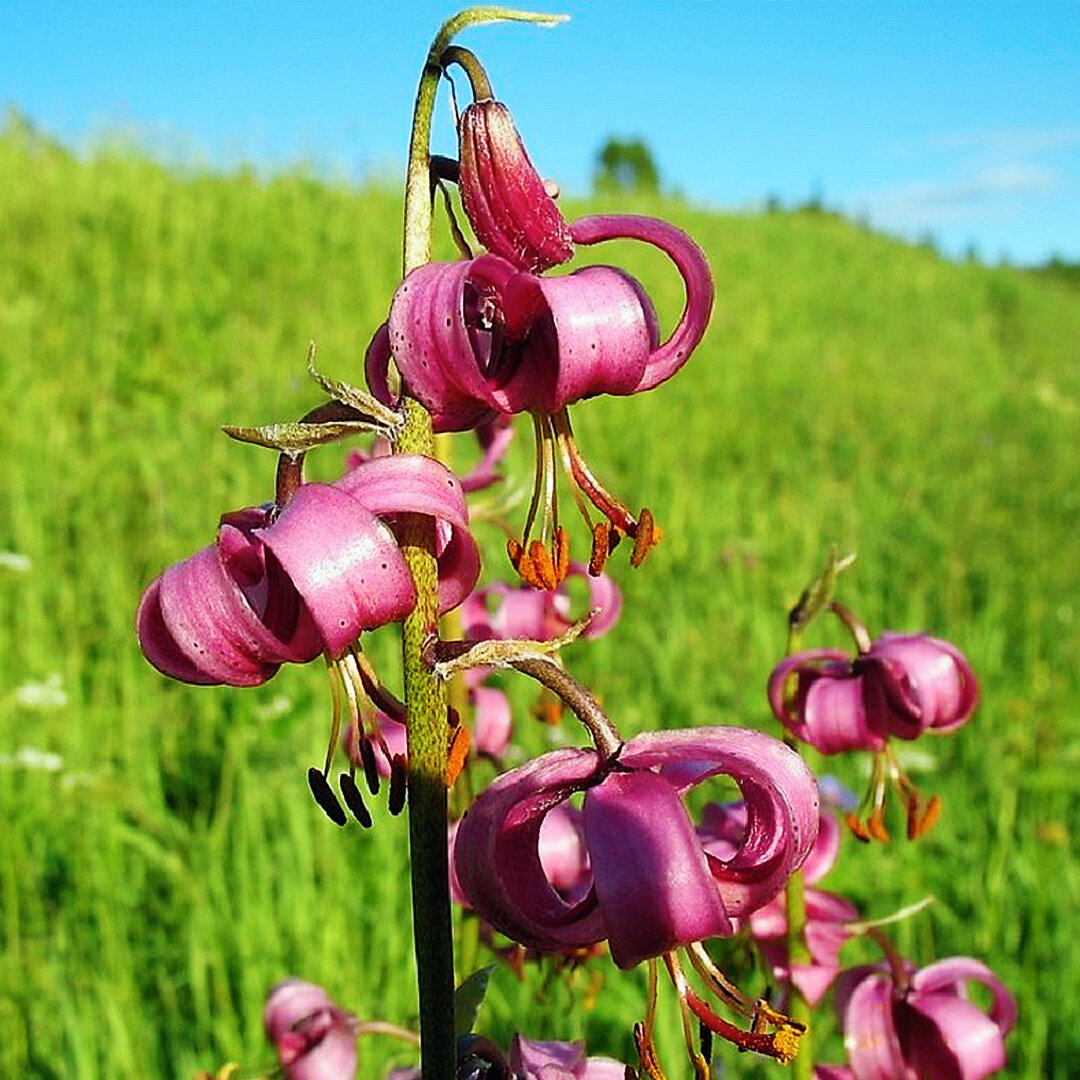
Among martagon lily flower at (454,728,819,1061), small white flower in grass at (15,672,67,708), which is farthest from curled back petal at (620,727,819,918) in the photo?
small white flower in grass at (15,672,67,708)

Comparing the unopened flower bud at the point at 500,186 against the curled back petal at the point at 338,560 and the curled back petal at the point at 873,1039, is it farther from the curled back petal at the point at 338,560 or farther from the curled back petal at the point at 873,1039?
the curled back petal at the point at 873,1039

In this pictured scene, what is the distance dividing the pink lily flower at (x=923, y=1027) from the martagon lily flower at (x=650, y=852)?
0.42 metres

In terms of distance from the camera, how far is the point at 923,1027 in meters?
0.94

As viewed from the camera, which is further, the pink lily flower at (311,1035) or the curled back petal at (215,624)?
the pink lily flower at (311,1035)

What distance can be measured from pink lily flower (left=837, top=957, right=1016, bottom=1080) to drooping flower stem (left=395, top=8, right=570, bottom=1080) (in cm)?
50

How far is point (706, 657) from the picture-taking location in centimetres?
275

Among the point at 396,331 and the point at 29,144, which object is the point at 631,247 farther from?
the point at 396,331

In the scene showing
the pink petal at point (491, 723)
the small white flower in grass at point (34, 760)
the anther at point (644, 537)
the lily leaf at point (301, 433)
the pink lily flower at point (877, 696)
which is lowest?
the small white flower in grass at point (34, 760)

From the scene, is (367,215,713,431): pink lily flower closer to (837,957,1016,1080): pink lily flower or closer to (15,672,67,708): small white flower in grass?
(837,957,1016,1080): pink lily flower

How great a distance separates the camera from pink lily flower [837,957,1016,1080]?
0.91m

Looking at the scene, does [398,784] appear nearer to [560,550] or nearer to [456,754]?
[456,754]

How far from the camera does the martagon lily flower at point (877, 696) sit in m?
0.91

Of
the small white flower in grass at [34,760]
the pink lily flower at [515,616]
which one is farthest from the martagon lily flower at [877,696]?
the small white flower in grass at [34,760]

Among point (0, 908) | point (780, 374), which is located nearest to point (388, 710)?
point (0, 908)
